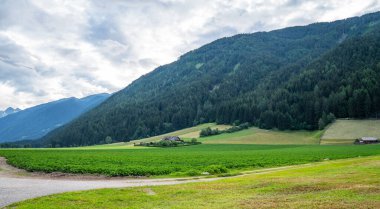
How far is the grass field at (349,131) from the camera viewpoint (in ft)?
414

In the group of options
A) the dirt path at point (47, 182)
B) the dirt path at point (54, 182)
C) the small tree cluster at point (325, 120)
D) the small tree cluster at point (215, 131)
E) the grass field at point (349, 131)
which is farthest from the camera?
the small tree cluster at point (215, 131)

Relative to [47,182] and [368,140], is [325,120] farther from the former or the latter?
[47,182]

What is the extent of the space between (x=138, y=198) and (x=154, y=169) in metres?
26.9

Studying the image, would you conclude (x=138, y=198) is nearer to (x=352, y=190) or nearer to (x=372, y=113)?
(x=352, y=190)

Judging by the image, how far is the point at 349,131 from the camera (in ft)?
437

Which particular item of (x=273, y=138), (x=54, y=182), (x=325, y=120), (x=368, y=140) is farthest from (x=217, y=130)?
(x=54, y=182)

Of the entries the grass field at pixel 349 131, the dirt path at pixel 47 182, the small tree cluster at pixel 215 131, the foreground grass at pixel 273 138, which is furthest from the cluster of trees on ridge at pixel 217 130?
the dirt path at pixel 47 182

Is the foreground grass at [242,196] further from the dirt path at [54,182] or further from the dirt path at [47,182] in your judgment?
the dirt path at [54,182]

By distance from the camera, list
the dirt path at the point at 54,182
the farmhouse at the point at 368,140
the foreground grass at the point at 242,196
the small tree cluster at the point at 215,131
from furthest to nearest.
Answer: the small tree cluster at the point at 215,131 < the farmhouse at the point at 368,140 < the dirt path at the point at 54,182 < the foreground grass at the point at 242,196

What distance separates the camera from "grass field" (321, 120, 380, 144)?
414ft

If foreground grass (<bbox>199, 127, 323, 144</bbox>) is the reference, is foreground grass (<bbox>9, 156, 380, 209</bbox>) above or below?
below

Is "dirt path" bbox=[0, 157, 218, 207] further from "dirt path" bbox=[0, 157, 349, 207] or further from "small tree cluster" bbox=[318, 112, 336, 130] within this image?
"small tree cluster" bbox=[318, 112, 336, 130]

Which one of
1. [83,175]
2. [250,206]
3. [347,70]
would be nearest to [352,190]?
[250,206]

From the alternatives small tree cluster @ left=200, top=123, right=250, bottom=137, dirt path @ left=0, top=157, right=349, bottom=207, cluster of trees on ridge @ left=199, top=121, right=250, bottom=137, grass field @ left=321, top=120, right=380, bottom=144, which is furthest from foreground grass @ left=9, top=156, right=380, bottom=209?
cluster of trees on ridge @ left=199, top=121, right=250, bottom=137
